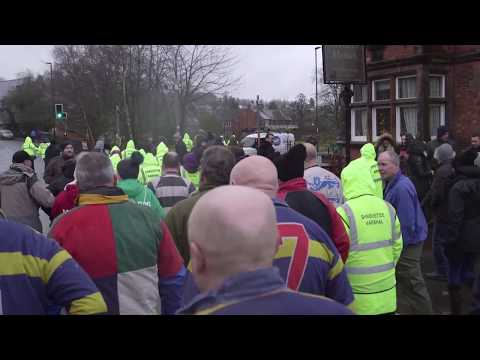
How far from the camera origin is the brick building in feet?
45.9

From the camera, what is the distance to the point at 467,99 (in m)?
14.0

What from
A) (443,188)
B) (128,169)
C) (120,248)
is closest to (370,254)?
(120,248)

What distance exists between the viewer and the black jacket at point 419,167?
8.93m

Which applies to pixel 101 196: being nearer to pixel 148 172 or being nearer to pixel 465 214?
pixel 465 214

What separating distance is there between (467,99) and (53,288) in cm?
1361

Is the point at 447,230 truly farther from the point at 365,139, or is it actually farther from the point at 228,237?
the point at 365,139

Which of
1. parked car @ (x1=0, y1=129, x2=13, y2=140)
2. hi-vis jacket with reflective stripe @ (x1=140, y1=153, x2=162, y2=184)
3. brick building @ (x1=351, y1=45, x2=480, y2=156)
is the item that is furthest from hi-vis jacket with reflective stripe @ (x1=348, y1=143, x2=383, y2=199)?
parked car @ (x1=0, y1=129, x2=13, y2=140)

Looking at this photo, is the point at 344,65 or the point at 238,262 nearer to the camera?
the point at 238,262

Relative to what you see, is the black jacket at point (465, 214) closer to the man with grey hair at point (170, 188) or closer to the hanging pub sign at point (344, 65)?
the man with grey hair at point (170, 188)

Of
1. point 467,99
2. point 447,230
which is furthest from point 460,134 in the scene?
point 447,230

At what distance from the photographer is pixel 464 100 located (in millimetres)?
14102

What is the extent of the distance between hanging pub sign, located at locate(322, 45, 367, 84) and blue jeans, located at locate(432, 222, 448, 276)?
397 centimetres

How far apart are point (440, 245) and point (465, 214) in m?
1.03

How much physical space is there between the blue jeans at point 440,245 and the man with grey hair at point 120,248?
14.9 ft
